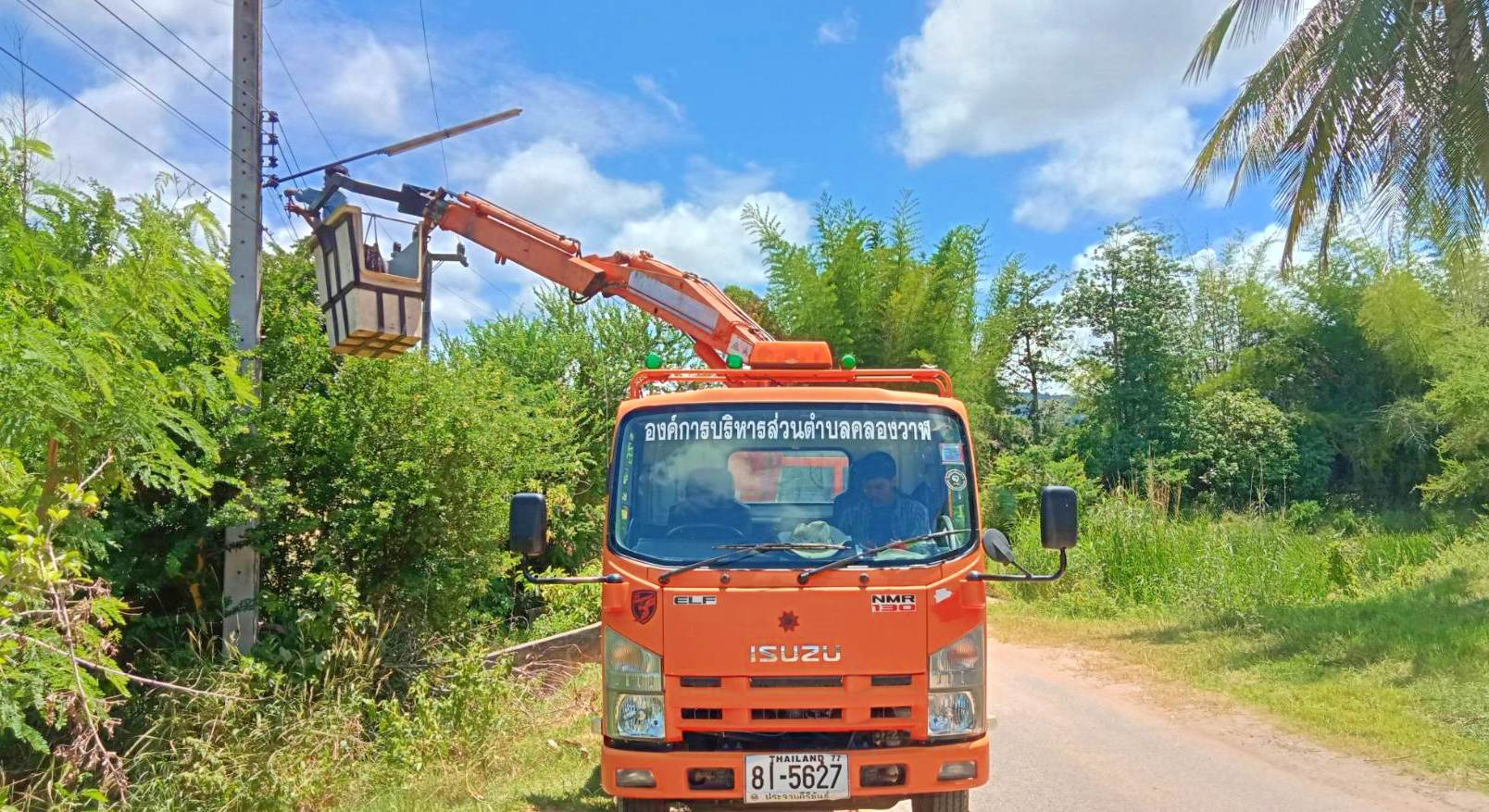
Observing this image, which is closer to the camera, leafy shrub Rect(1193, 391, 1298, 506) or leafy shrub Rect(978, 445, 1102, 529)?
leafy shrub Rect(978, 445, 1102, 529)

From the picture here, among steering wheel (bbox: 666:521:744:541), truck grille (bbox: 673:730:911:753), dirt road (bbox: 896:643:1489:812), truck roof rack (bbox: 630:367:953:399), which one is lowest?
dirt road (bbox: 896:643:1489:812)

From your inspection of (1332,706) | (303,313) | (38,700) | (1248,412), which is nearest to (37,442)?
(38,700)

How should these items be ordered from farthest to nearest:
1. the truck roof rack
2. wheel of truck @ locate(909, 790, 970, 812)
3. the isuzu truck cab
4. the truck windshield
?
1. the truck roof rack
2. the truck windshield
3. wheel of truck @ locate(909, 790, 970, 812)
4. the isuzu truck cab

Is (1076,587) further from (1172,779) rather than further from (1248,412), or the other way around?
(1248,412)

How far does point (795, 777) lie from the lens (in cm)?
489

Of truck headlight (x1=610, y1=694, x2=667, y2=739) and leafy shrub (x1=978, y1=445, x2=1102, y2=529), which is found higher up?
leafy shrub (x1=978, y1=445, x2=1102, y2=529)

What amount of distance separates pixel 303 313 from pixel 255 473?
1.33 meters

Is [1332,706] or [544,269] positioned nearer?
[1332,706]

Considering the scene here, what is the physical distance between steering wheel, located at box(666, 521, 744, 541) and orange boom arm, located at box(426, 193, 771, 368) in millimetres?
5602

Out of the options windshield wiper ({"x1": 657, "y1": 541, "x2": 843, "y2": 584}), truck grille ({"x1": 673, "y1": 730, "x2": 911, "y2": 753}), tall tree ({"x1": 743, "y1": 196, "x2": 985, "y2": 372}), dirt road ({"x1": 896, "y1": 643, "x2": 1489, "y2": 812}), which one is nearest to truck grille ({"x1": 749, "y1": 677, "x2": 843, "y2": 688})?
truck grille ({"x1": 673, "y1": 730, "x2": 911, "y2": 753})

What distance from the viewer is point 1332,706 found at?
29.1 ft

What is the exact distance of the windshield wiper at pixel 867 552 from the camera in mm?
5062

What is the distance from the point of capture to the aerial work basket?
8.21 metres

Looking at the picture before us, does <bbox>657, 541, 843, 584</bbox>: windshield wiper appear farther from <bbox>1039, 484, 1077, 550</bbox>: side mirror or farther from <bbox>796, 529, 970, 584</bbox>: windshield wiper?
<bbox>1039, 484, 1077, 550</bbox>: side mirror
